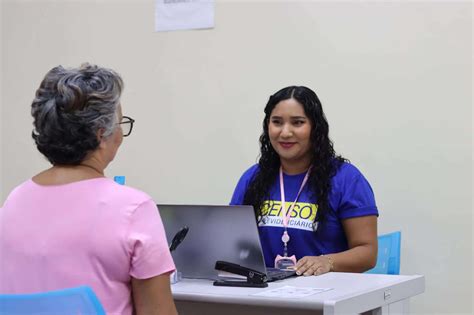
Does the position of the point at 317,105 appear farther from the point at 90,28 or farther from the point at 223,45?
the point at 90,28

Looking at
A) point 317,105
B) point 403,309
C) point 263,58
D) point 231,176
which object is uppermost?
point 263,58

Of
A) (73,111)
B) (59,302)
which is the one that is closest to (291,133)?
(73,111)

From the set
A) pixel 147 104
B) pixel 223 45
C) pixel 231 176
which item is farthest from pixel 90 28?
pixel 231 176

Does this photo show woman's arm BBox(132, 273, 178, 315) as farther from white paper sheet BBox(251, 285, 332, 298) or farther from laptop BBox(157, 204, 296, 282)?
laptop BBox(157, 204, 296, 282)

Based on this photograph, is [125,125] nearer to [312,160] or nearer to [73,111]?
[73,111]

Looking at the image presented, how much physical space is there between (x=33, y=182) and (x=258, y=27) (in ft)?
7.02

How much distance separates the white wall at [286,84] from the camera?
3137 millimetres

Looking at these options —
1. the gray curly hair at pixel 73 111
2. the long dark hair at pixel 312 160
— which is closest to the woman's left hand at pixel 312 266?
the long dark hair at pixel 312 160

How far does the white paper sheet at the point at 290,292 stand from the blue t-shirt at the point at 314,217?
2.02 ft

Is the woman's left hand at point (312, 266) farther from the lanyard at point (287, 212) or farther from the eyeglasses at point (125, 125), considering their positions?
the eyeglasses at point (125, 125)

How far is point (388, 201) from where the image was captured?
3238 millimetres

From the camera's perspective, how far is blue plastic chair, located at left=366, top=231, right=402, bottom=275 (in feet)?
9.47

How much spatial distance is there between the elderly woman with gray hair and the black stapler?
56 cm

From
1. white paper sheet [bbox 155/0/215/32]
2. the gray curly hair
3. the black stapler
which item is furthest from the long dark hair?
the gray curly hair
